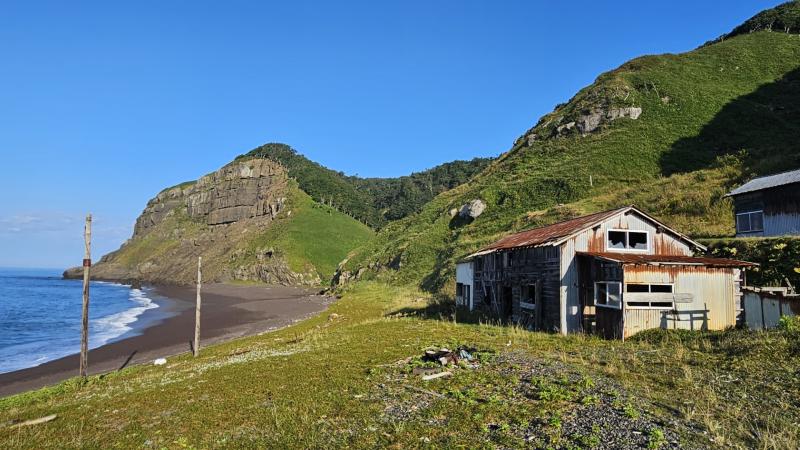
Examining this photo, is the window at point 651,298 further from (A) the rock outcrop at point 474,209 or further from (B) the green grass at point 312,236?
(B) the green grass at point 312,236

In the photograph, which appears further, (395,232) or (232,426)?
(395,232)

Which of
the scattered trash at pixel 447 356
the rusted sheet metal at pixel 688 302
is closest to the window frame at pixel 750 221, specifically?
the rusted sheet metal at pixel 688 302

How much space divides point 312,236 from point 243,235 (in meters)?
29.4

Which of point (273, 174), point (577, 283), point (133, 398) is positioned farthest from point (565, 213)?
point (273, 174)

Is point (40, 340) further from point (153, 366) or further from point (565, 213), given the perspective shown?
point (565, 213)

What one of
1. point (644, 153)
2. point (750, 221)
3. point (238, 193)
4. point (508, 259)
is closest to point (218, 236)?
point (238, 193)

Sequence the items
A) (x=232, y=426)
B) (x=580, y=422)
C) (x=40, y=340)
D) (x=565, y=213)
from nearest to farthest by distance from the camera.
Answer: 1. (x=580, y=422)
2. (x=232, y=426)
3. (x=40, y=340)
4. (x=565, y=213)

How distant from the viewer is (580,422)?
34.7 ft

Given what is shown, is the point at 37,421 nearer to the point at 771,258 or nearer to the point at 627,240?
the point at 627,240

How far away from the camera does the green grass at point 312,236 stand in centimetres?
12564

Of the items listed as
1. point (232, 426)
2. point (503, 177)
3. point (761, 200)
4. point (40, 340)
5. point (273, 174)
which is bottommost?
point (40, 340)

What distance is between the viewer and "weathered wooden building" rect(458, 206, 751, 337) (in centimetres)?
2225

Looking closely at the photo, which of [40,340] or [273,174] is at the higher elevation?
[273,174]

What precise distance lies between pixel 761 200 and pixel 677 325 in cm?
1759
